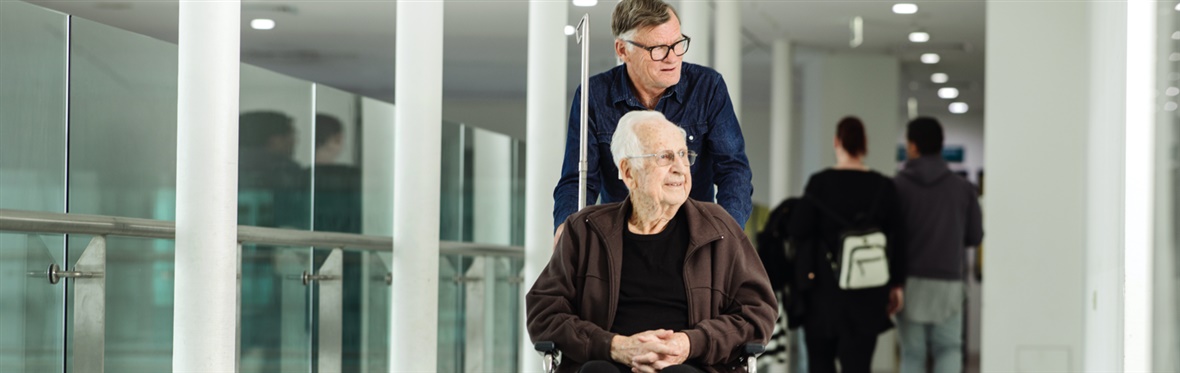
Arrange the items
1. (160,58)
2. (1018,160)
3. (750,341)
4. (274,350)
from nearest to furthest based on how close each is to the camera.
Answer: (750,341)
(160,58)
(274,350)
(1018,160)

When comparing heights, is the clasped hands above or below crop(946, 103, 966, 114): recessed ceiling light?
below

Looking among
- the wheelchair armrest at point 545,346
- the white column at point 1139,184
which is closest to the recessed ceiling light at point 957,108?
the white column at point 1139,184

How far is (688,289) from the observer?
10.9ft

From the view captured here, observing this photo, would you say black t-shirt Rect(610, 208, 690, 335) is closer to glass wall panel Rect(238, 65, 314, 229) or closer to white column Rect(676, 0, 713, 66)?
glass wall panel Rect(238, 65, 314, 229)

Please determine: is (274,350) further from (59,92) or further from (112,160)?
(59,92)

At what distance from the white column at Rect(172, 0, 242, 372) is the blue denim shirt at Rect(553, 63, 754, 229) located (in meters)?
0.88

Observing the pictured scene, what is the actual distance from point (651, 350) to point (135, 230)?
156 cm

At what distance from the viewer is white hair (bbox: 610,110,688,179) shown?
3381 millimetres

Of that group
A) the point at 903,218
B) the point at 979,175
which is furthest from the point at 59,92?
the point at 979,175

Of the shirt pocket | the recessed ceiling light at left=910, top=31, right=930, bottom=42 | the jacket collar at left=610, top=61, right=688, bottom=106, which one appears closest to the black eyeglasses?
the jacket collar at left=610, top=61, right=688, bottom=106

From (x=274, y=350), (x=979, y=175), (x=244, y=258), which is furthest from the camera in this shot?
(x=979, y=175)

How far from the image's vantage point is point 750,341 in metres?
3.35

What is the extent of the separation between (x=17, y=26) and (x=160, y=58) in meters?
0.96

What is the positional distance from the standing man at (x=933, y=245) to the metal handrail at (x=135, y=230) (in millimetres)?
2946
